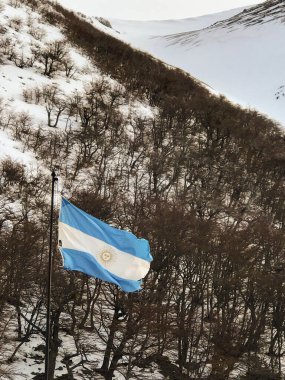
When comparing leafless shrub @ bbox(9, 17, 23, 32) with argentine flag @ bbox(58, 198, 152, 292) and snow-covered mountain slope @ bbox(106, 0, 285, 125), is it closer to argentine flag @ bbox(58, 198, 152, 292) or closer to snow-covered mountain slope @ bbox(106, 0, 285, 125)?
snow-covered mountain slope @ bbox(106, 0, 285, 125)

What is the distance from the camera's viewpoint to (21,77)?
45375 mm

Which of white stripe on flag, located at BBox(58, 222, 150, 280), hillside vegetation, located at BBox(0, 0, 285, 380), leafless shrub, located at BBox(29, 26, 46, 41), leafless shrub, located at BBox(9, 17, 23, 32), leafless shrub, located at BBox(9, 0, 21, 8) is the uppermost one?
leafless shrub, located at BBox(9, 0, 21, 8)

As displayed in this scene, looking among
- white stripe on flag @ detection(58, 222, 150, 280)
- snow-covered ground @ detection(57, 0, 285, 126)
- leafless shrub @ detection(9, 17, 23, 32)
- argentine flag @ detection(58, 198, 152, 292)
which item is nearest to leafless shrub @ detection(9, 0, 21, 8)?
leafless shrub @ detection(9, 17, 23, 32)

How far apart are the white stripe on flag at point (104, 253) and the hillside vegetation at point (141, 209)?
5.55 meters

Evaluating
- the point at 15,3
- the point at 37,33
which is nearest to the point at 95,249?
the point at 37,33

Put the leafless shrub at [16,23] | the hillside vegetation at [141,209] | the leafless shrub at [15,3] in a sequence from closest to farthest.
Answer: the hillside vegetation at [141,209] < the leafless shrub at [16,23] < the leafless shrub at [15,3]

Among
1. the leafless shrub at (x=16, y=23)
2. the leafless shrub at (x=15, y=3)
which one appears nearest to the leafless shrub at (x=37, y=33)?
the leafless shrub at (x=16, y=23)

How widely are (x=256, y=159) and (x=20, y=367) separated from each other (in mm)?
28468

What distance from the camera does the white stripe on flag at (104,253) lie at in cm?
969

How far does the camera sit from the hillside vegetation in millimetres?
22000

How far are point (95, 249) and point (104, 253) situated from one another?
23 cm

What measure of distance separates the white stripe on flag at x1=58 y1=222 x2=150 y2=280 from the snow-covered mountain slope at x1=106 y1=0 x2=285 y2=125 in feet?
178

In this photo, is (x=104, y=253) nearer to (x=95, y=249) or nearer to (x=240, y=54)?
(x=95, y=249)

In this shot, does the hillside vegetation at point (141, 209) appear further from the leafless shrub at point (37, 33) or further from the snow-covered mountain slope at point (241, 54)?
the snow-covered mountain slope at point (241, 54)
